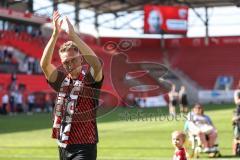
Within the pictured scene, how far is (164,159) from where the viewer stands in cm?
1380

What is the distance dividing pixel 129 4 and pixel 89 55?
5957 cm

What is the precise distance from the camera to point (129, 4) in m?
64.4

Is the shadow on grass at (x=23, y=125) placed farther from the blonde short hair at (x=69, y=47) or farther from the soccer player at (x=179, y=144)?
the blonde short hair at (x=69, y=47)

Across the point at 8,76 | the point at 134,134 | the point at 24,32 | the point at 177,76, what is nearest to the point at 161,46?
the point at 177,76

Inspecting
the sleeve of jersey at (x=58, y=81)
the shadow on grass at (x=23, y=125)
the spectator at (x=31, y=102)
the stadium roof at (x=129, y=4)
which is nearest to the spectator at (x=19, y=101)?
the spectator at (x=31, y=102)

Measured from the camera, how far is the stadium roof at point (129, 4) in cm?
6247

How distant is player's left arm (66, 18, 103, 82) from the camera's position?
17.3ft

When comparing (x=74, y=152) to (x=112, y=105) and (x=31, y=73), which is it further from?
(x=31, y=73)

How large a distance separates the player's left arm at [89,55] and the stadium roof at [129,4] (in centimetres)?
5567

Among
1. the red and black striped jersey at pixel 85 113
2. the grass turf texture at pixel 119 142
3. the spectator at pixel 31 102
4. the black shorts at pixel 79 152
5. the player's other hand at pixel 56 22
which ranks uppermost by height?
the player's other hand at pixel 56 22

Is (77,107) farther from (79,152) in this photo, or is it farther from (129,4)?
(129,4)

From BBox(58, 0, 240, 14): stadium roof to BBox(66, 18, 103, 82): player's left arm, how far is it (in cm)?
5567

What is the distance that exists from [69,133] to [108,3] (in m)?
59.6

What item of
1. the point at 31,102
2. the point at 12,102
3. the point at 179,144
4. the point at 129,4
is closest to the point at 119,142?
the point at 179,144
